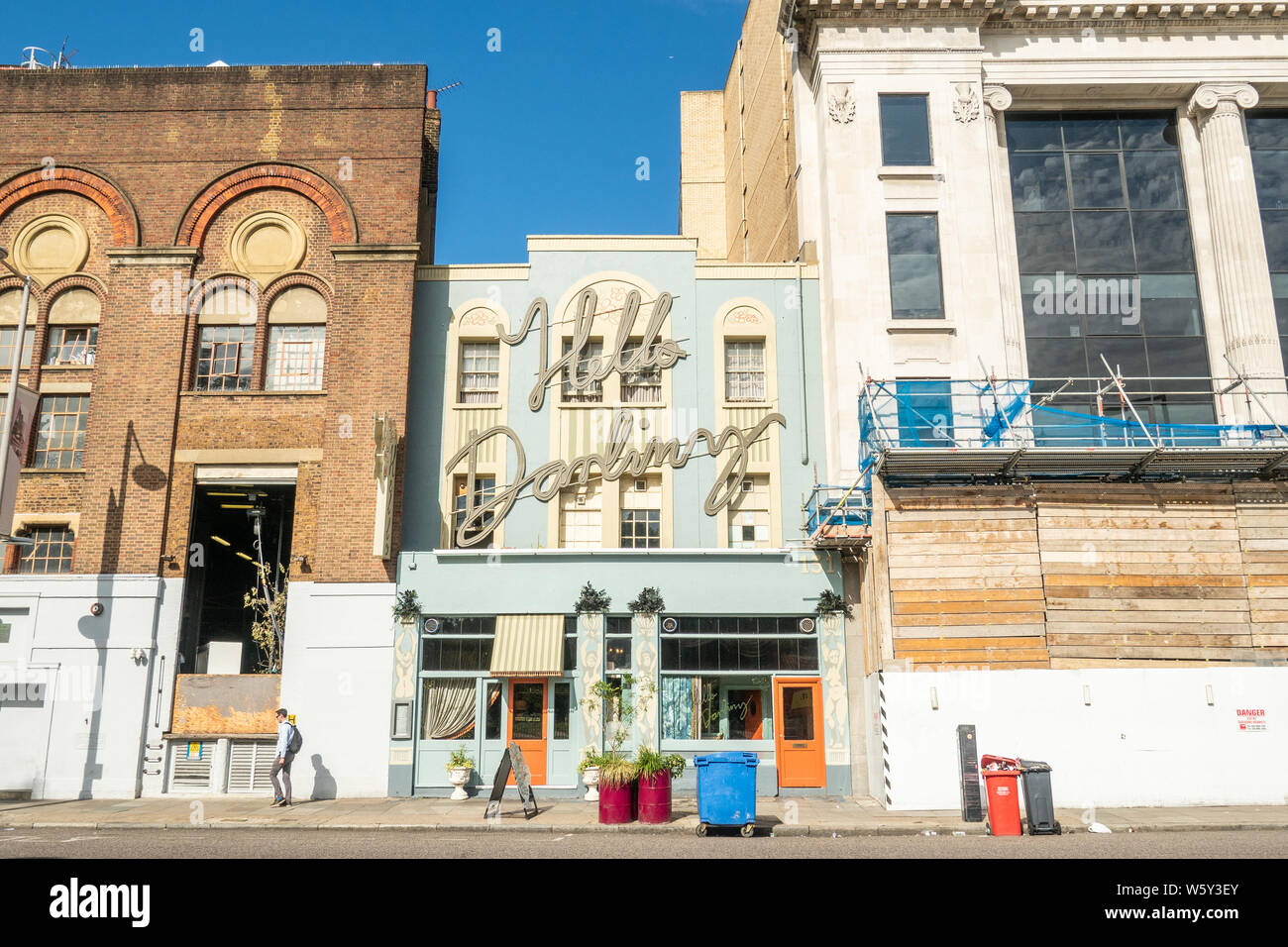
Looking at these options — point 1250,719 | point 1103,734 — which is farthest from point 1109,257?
point 1103,734

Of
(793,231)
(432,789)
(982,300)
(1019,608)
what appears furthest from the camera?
(793,231)

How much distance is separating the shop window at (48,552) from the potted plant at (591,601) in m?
11.8

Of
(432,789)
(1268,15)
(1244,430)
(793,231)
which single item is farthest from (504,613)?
(1268,15)

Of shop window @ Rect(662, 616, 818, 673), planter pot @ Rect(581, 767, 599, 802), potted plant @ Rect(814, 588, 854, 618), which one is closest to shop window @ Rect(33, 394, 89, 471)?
planter pot @ Rect(581, 767, 599, 802)

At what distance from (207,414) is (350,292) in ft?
14.7

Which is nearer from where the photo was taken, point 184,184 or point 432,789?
point 432,789

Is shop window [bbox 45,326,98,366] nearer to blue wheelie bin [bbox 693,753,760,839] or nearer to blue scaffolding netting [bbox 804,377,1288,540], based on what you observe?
blue scaffolding netting [bbox 804,377,1288,540]

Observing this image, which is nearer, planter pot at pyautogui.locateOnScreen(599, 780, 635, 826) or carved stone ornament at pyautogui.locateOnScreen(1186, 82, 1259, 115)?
planter pot at pyautogui.locateOnScreen(599, 780, 635, 826)

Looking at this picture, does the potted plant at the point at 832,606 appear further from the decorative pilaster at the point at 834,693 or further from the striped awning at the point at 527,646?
the striped awning at the point at 527,646

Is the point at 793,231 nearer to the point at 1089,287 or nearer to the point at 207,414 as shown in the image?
the point at 1089,287

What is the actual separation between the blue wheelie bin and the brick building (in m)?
9.10

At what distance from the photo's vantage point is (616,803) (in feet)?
59.0

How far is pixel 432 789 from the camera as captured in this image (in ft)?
71.7

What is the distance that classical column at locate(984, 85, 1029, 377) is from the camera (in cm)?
2397
